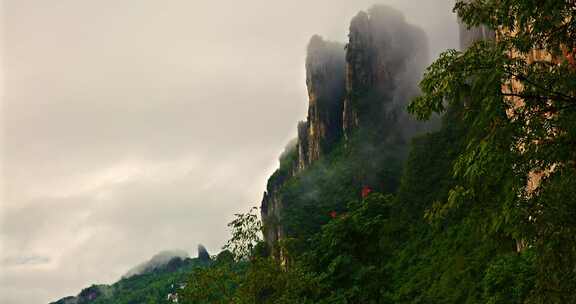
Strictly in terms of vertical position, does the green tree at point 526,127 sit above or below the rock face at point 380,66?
below

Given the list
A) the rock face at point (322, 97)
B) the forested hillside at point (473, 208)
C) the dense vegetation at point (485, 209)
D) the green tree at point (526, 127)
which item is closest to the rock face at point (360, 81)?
the rock face at point (322, 97)

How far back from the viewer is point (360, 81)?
14012cm

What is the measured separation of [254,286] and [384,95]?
115m

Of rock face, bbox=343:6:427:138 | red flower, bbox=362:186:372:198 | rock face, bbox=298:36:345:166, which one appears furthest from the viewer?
rock face, bbox=298:36:345:166

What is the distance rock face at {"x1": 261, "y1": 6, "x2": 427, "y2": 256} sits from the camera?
440ft

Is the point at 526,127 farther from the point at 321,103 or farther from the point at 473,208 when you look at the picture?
the point at 321,103

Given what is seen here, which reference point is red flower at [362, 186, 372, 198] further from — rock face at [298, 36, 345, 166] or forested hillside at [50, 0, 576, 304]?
rock face at [298, 36, 345, 166]

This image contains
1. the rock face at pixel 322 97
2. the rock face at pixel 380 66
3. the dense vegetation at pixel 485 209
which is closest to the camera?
the dense vegetation at pixel 485 209

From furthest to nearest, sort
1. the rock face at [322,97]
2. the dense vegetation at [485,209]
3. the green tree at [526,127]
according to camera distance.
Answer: the rock face at [322,97] < the dense vegetation at [485,209] < the green tree at [526,127]

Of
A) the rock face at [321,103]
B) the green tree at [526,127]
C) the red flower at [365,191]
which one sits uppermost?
the rock face at [321,103]

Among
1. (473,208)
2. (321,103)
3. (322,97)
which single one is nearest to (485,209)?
(473,208)

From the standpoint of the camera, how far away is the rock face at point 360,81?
440 ft

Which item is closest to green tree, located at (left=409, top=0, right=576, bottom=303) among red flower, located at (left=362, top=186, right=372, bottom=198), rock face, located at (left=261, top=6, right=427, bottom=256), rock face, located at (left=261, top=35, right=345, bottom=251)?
red flower, located at (left=362, top=186, right=372, bottom=198)

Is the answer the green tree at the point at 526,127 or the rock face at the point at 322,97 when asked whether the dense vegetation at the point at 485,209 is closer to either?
the green tree at the point at 526,127
